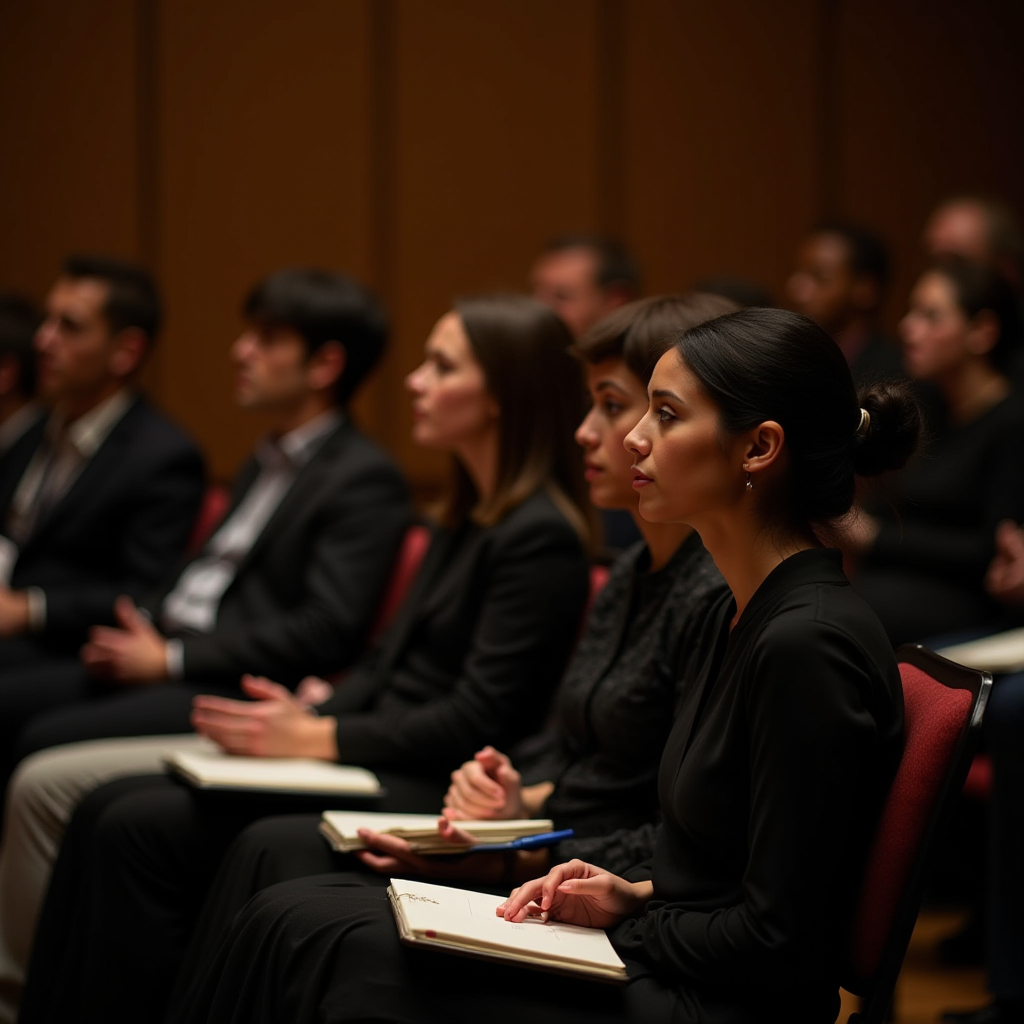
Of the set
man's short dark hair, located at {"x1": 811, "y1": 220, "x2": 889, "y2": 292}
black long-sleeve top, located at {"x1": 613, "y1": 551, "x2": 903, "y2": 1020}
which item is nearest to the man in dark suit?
black long-sleeve top, located at {"x1": 613, "y1": 551, "x2": 903, "y2": 1020}

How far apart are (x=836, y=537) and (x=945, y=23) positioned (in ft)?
16.0

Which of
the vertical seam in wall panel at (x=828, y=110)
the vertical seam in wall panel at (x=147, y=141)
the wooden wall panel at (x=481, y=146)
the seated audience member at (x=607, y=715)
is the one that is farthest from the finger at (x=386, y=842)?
the vertical seam in wall panel at (x=828, y=110)

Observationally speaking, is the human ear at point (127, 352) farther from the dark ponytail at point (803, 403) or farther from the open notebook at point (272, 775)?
the dark ponytail at point (803, 403)

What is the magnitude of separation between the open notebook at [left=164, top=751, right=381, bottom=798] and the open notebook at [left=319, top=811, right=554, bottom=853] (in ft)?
0.85

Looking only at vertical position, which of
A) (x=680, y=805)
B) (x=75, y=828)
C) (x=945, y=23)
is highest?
(x=945, y=23)

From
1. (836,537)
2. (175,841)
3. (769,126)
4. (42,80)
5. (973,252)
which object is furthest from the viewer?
(769,126)

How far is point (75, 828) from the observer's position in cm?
248

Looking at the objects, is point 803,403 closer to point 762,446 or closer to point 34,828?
point 762,446

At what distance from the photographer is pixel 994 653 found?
9.20 feet

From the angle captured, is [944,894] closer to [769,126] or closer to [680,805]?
[680,805]

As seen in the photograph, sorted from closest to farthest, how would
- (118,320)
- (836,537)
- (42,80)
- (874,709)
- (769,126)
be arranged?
(874,709), (836,537), (118,320), (42,80), (769,126)

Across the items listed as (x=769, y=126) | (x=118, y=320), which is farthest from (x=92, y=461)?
(x=769, y=126)

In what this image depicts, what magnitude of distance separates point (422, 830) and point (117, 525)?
2099 mm

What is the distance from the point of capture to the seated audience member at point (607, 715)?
1.95 m
